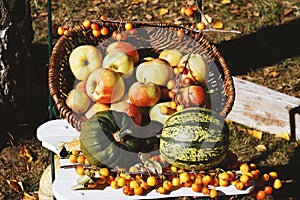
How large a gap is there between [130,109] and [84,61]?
1.13 feet

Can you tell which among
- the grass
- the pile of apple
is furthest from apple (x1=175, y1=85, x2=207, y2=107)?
the grass

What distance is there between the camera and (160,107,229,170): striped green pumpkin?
7.39 feet

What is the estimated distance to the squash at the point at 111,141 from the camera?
2.25m

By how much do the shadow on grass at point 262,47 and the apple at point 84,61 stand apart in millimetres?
2004

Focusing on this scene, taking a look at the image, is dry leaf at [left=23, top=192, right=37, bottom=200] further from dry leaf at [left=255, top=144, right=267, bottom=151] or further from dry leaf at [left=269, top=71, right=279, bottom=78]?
dry leaf at [left=269, top=71, right=279, bottom=78]

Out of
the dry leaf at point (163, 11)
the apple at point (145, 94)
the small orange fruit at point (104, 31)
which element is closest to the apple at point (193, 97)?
the apple at point (145, 94)

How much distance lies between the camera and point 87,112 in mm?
2502

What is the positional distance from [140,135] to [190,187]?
28 cm

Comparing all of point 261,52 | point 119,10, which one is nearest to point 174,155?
point 261,52

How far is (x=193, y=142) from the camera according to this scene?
227 cm

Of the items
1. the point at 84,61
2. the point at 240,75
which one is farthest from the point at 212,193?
the point at 240,75

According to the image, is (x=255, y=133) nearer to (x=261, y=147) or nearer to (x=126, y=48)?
(x=261, y=147)

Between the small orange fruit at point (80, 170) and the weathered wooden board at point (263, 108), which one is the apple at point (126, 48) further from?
the weathered wooden board at point (263, 108)

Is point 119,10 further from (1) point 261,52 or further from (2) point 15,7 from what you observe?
(2) point 15,7
